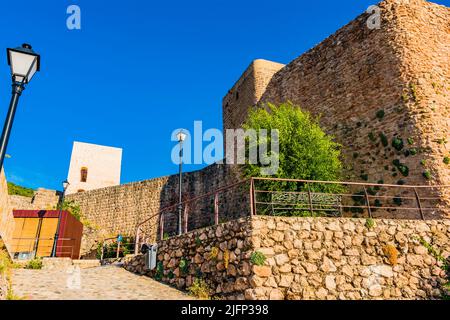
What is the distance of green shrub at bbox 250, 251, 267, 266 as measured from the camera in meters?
6.72

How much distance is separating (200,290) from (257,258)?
5.76 feet

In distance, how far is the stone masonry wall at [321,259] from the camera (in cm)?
683

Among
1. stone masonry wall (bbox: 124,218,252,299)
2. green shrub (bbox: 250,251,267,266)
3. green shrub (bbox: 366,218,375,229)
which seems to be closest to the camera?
green shrub (bbox: 250,251,267,266)

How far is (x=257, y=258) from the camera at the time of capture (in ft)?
22.1

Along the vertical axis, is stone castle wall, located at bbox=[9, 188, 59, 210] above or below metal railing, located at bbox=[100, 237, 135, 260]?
above

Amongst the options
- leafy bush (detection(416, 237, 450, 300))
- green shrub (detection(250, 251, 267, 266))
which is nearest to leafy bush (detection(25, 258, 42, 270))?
green shrub (detection(250, 251, 267, 266))

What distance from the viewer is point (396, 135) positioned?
40.2 feet

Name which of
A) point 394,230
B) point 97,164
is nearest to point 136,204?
point 97,164

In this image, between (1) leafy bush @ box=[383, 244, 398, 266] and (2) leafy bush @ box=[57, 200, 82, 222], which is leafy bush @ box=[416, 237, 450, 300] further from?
(2) leafy bush @ box=[57, 200, 82, 222]

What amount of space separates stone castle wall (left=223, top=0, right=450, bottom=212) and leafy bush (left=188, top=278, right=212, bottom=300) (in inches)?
307

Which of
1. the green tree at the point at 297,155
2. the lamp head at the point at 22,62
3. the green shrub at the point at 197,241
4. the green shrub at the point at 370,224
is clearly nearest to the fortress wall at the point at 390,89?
the green tree at the point at 297,155

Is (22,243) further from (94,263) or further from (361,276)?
(361,276)

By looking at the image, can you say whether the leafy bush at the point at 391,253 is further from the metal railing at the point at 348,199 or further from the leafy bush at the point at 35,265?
the leafy bush at the point at 35,265

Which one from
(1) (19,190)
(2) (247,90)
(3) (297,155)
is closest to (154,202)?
(2) (247,90)
